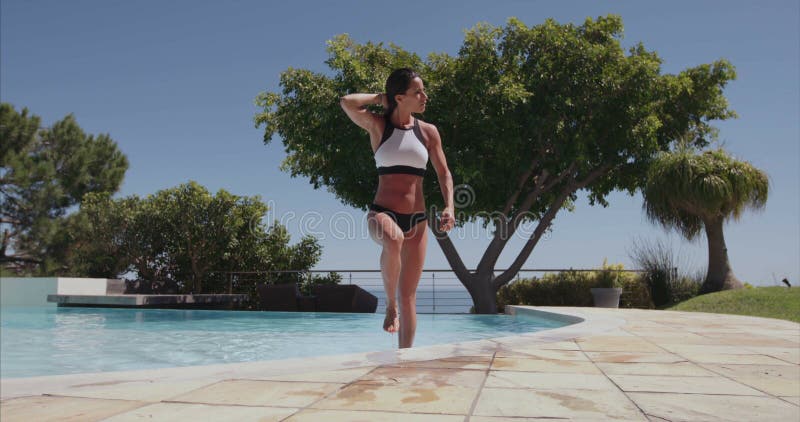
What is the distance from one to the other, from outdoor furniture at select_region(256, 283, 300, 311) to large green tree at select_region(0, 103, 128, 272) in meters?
12.8

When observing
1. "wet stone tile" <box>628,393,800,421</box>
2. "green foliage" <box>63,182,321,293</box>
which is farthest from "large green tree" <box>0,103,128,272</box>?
"wet stone tile" <box>628,393,800,421</box>

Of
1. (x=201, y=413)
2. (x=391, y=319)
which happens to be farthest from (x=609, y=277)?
(x=201, y=413)

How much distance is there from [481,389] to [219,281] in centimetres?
1533

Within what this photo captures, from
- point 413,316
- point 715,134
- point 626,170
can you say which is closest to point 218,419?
point 413,316

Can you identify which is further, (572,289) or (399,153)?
(572,289)

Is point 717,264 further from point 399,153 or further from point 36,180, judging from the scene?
point 36,180

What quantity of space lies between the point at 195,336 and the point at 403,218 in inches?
227

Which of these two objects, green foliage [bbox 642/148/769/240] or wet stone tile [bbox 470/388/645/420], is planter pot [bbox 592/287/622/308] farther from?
wet stone tile [bbox 470/388/645/420]

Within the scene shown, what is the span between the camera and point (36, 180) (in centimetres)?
2186

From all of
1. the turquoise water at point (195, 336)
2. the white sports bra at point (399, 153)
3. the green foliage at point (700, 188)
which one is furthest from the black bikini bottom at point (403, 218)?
the green foliage at point (700, 188)

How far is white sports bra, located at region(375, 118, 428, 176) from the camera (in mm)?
3271

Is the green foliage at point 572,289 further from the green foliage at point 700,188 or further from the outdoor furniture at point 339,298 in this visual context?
the outdoor furniture at point 339,298

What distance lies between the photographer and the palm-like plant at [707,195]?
37.6ft

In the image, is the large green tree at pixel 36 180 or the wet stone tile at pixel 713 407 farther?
the large green tree at pixel 36 180
